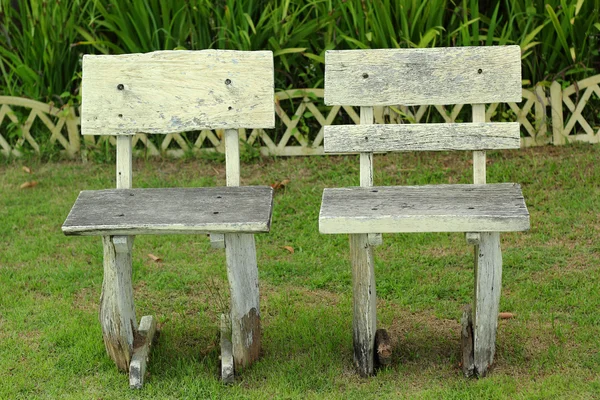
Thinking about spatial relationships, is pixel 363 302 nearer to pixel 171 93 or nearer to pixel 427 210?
pixel 427 210

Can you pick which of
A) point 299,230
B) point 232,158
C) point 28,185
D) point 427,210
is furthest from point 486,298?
point 28,185

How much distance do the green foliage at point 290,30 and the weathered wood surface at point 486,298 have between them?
2685 millimetres

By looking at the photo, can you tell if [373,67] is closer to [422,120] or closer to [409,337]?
[409,337]

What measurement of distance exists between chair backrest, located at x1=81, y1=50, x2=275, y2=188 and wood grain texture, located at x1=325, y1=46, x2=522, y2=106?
0.32m

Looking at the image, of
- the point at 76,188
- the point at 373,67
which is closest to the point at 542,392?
the point at 373,67

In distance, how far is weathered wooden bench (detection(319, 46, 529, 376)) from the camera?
13.0 ft

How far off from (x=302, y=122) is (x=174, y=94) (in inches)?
94.6

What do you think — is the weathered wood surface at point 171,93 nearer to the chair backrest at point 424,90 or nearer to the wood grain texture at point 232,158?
the wood grain texture at point 232,158

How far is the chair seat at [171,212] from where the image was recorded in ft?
12.4

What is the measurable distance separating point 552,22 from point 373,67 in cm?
250

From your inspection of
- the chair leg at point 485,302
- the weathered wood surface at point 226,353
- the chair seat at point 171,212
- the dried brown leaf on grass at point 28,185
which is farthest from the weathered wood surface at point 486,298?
the dried brown leaf on grass at point 28,185

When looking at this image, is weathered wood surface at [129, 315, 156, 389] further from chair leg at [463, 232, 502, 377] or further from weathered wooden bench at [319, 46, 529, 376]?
chair leg at [463, 232, 502, 377]

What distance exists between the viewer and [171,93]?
14.1 feet

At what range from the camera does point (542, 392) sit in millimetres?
3883
